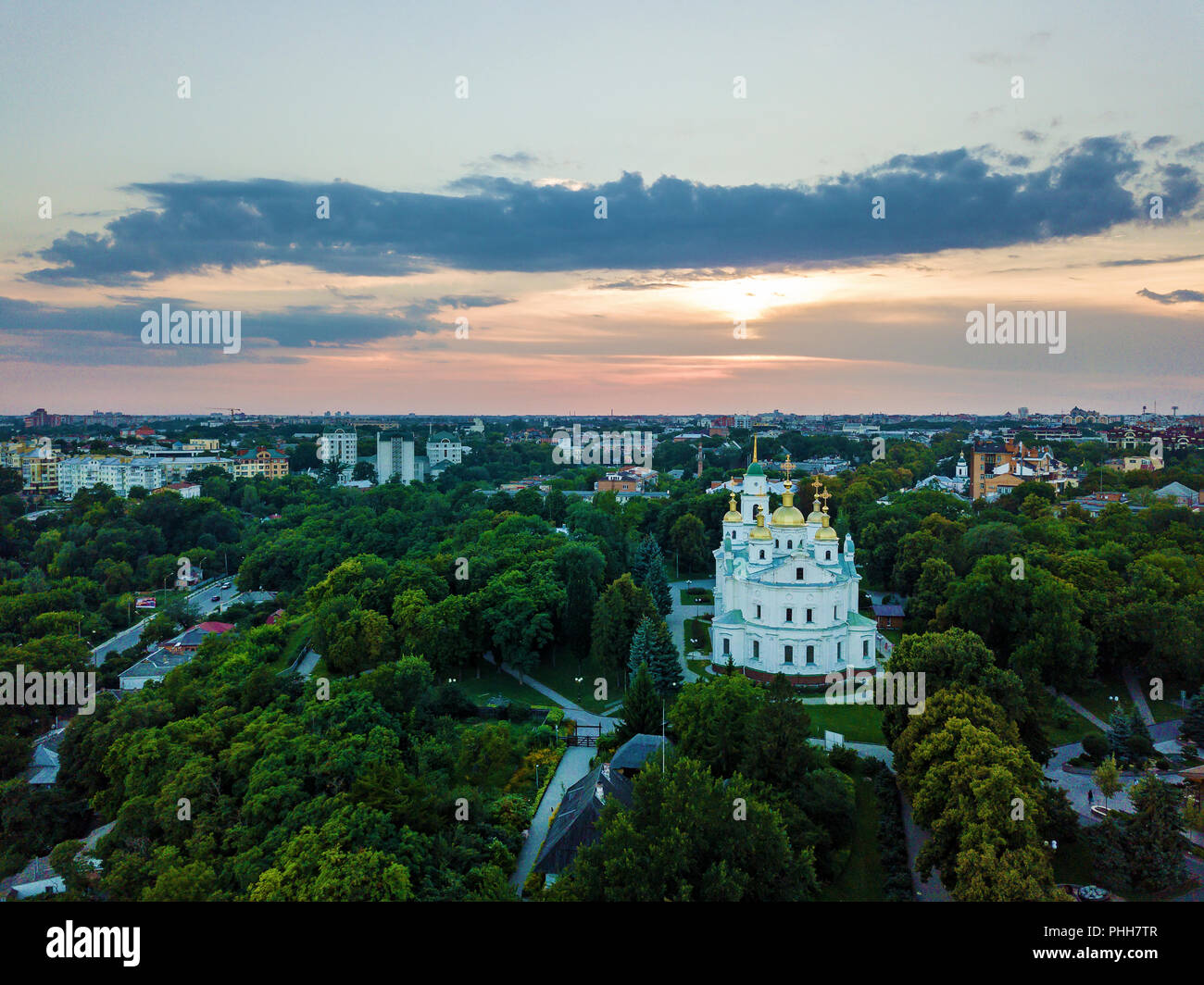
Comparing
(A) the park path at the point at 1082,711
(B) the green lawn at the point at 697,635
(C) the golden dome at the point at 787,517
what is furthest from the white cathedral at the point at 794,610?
(A) the park path at the point at 1082,711

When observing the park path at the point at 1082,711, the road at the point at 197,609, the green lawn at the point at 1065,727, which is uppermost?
the green lawn at the point at 1065,727

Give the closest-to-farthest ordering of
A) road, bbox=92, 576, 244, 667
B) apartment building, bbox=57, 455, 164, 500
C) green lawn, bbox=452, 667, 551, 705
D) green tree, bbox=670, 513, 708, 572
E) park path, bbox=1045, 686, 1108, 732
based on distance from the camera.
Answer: park path, bbox=1045, 686, 1108, 732 → green lawn, bbox=452, 667, 551, 705 → road, bbox=92, 576, 244, 667 → green tree, bbox=670, 513, 708, 572 → apartment building, bbox=57, 455, 164, 500

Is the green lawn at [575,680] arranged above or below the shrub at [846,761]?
below

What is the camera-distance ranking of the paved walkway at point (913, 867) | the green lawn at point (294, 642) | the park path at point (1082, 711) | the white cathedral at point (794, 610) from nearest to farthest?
1. the paved walkway at point (913, 867)
2. the park path at point (1082, 711)
3. the white cathedral at point (794, 610)
4. the green lawn at point (294, 642)

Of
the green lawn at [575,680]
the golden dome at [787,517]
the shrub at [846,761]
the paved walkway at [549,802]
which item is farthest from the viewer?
the golden dome at [787,517]

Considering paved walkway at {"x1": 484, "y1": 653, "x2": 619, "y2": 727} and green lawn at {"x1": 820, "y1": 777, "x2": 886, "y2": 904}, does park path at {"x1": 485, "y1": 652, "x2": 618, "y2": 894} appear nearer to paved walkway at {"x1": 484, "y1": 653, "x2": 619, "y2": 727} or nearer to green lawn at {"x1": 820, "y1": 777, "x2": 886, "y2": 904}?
paved walkway at {"x1": 484, "y1": 653, "x2": 619, "y2": 727}

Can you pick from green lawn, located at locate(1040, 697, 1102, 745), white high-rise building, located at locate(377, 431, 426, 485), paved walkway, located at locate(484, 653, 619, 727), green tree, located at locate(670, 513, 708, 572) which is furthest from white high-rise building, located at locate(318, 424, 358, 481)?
green lawn, located at locate(1040, 697, 1102, 745)

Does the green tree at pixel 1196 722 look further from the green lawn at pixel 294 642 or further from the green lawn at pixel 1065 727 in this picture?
the green lawn at pixel 294 642

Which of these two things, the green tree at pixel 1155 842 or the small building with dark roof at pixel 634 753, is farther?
the small building with dark roof at pixel 634 753
